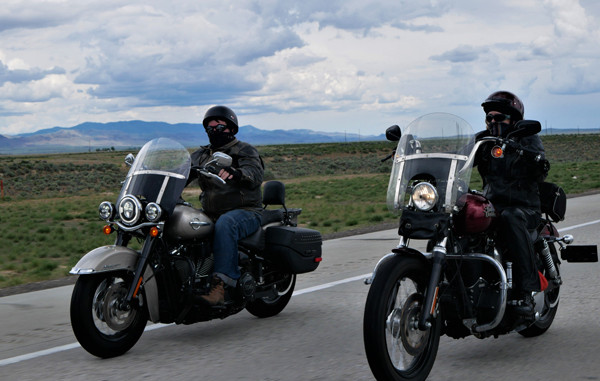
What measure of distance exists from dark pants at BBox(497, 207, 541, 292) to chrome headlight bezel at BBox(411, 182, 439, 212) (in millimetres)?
1032

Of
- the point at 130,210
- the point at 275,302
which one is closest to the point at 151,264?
the point at 130,210

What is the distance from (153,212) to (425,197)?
2.21 meters

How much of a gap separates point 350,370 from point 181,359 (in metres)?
1.31

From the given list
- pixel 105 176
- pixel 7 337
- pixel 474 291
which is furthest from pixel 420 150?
pixel 105 176

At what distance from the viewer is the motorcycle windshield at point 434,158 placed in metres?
5.09

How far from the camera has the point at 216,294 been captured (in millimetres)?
6508

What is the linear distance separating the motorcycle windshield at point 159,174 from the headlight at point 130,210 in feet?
0.38

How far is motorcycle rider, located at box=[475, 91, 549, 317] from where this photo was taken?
568 centimetres

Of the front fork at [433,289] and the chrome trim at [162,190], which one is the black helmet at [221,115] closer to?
the chrome trim at [162,190]

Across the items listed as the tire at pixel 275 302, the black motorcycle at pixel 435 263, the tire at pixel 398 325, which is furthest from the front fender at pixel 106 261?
the tire at pixel 398 325

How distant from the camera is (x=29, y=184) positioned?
51.8m

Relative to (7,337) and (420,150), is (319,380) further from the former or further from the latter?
(7,337)

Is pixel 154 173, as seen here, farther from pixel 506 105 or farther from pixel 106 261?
pixel 506 105

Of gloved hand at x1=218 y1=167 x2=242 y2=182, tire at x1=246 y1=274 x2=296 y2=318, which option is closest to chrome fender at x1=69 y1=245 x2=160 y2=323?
gloved hand at x1=218 y1=167 x2=242 y2=182
